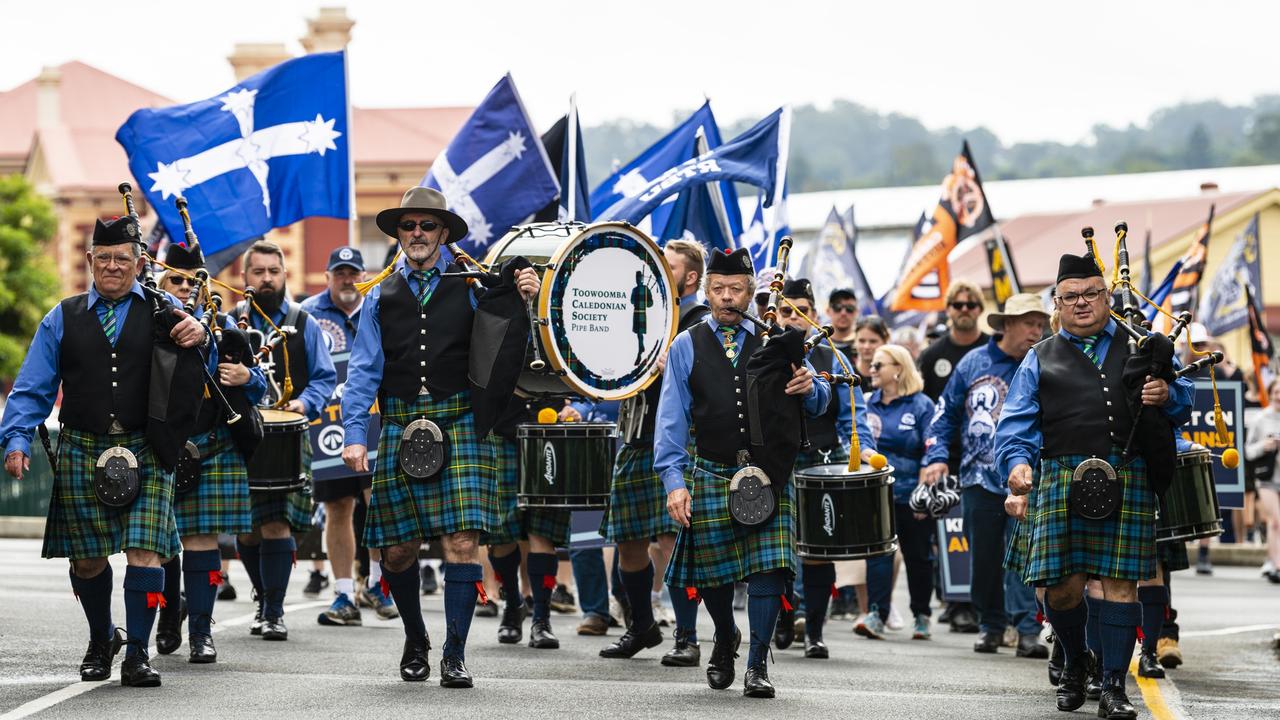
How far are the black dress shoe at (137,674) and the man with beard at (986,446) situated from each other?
4371 mm

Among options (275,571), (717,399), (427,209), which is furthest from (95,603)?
(717,399)

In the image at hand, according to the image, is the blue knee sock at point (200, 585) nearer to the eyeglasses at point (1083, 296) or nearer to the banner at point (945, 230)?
the eyeglasses at point (1083, 296)

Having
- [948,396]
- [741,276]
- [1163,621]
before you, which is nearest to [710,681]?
[741,276]

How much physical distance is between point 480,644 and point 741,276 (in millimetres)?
2735

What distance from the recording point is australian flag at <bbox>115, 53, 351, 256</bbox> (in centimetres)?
1170

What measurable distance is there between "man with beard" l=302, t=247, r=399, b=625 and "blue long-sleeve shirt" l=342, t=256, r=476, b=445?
104 inches

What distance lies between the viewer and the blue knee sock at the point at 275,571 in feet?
32.0

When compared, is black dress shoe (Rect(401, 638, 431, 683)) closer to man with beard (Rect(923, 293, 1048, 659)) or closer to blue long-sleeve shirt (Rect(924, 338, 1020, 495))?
man with beard (Rect(923, 293, 1048, 659))

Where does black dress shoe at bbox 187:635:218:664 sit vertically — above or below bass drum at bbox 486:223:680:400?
below

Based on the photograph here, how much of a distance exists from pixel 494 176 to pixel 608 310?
337 cm

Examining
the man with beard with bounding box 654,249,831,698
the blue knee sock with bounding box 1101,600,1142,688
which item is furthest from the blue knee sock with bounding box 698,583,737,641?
the blue knee sock with bounding box 1101,600,1142,688

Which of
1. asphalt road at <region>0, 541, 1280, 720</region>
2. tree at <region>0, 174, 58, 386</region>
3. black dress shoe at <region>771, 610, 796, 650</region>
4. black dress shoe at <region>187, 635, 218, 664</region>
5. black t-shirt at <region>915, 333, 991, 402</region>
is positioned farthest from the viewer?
tree at <region>0, 174, 58, 386</region>

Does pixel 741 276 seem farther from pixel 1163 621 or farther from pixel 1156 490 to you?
pixel 1163 621

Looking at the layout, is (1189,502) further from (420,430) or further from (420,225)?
(420,225)
